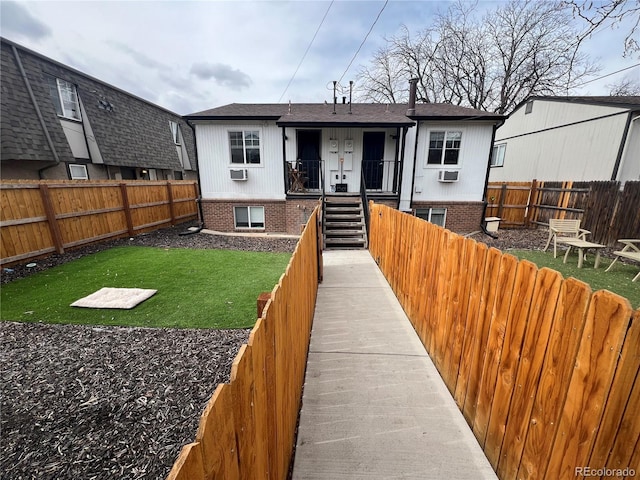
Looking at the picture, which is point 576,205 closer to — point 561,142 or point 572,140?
point 572,140

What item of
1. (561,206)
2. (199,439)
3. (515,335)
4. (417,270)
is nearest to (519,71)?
(561,206)

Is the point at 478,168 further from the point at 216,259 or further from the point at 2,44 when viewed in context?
the point at 2,44

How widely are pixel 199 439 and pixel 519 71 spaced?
3087cm

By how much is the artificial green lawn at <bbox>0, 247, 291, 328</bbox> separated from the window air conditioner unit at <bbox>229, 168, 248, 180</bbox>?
4.00 metres

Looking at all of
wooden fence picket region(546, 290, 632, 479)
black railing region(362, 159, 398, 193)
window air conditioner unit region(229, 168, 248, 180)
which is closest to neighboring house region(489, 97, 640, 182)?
black railing region(362, 159, 398, 193)

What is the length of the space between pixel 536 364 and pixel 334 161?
435 inches

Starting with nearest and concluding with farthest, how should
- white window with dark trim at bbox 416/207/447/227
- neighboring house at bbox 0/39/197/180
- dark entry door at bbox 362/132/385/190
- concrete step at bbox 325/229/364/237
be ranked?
concrete step at bbox 325/229/364/237
neighboring house at bbox 0/39/197/180
white window with dark trim at bbox 416/207/447/227
dark entry door at bbox 362/132/385/190

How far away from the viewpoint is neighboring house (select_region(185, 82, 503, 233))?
1060cm

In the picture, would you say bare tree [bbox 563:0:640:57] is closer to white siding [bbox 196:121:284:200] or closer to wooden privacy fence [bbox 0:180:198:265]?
white siding [bbox 196:121:284:200]

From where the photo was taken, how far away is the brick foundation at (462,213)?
37.0ft

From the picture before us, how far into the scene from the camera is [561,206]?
10859 mm

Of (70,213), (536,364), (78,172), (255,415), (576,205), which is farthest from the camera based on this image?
(78,172)

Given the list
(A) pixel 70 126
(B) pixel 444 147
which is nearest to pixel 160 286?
(B) pixel 444 147

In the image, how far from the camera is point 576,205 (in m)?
10.3
